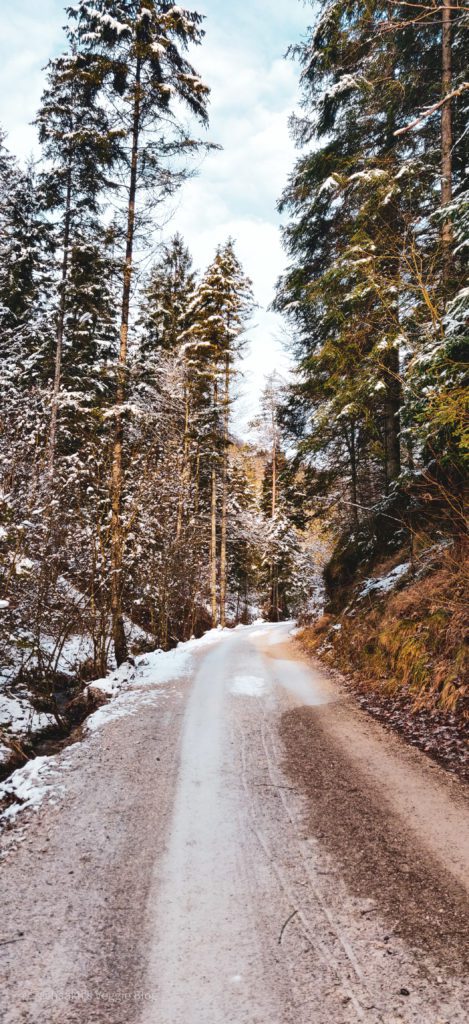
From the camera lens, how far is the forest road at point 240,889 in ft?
6.45

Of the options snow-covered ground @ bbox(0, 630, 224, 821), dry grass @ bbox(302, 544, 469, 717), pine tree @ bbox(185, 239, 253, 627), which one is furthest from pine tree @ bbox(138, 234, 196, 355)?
dry grass @ bbox(302, 544, 469, 717)

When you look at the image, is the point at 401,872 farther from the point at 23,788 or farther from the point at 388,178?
the point at 388,178

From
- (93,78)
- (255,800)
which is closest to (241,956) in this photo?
(255,800)

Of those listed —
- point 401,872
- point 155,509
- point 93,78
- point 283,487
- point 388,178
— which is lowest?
point 401,872

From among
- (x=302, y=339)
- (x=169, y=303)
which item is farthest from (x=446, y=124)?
(x=169, y=303)

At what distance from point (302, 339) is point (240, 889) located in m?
16.1

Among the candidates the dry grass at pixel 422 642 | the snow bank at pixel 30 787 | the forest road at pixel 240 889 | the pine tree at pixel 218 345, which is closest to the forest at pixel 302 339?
the dry grass at pixel 422 642

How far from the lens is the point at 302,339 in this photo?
52.9 feet

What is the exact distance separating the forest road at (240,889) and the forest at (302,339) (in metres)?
1.99

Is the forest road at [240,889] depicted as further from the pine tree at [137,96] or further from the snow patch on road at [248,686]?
the pine tree at [137,96]

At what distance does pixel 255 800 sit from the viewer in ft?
12.2

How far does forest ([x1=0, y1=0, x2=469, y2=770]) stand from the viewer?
22.3ft

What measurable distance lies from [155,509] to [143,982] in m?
10.7

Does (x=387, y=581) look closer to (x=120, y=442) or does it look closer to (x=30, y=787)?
(x=120, y=442)
